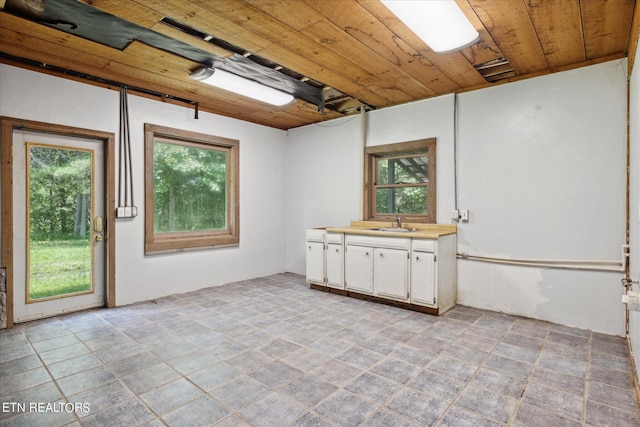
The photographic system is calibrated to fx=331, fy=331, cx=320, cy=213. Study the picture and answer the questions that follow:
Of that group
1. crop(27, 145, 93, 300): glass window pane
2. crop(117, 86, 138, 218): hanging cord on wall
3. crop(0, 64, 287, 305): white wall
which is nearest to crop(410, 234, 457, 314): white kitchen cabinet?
crop(0, 64, 287, 305): white wall

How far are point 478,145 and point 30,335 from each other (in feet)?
16.1

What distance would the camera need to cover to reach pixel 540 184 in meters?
3.42

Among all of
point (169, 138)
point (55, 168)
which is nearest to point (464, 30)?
point (169, 138)

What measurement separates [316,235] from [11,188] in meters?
3.34

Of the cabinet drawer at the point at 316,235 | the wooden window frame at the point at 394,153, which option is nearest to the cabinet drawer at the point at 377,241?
the cabinet drawer at the point at 316,235

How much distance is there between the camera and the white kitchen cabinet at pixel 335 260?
438 centimetres

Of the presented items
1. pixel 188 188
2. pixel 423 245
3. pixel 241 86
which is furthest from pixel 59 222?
pixel 423 245

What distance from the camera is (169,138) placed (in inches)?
175

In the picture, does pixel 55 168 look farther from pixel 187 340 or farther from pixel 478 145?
pixel 478 145

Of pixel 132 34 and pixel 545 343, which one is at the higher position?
pixel 132 34

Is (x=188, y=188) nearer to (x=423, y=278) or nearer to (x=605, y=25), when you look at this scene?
(x=423, y=278)

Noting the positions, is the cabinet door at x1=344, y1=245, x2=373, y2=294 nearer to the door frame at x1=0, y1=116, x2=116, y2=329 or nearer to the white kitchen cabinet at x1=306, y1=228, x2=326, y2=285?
the white kitchen cabinet at x1=306, y1=228, x2=326, y2=285

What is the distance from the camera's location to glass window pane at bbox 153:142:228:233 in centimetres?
439

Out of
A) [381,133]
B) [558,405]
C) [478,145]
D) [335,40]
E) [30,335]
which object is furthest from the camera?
[381,133]
